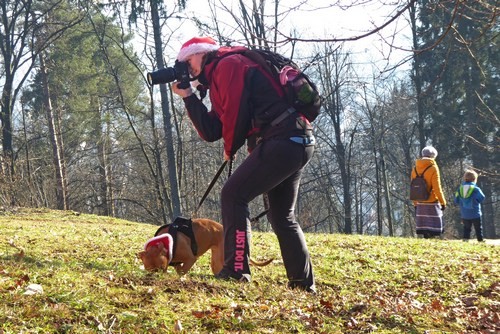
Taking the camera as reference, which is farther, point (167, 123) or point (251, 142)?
point (167, 123)

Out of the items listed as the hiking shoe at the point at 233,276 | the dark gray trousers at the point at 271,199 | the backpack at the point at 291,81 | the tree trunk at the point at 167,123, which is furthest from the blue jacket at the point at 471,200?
the tree trunk at the point at 167,123

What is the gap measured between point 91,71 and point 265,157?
25822 millimetres

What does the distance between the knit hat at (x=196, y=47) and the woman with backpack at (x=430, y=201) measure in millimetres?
7755

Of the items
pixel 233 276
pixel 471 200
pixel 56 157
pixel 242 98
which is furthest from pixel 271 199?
pixel 56 157

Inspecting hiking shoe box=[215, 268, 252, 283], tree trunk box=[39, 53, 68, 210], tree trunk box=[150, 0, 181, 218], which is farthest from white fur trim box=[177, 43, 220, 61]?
tree trunk box=[39, 53, 68, 210]

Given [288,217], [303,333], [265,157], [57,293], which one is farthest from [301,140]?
[57,293]

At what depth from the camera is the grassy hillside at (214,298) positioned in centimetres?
273

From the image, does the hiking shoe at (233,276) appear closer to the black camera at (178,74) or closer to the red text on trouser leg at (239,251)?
the red text on trouser leg at (239,251)

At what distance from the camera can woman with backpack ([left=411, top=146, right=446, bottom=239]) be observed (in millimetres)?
10664

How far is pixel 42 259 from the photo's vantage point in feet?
15.1

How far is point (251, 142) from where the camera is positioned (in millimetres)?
3975

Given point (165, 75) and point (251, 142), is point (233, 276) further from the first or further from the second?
point (165, 75)

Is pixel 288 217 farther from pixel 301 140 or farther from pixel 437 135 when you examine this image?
pixel 437 135

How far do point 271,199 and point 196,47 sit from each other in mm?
1283
